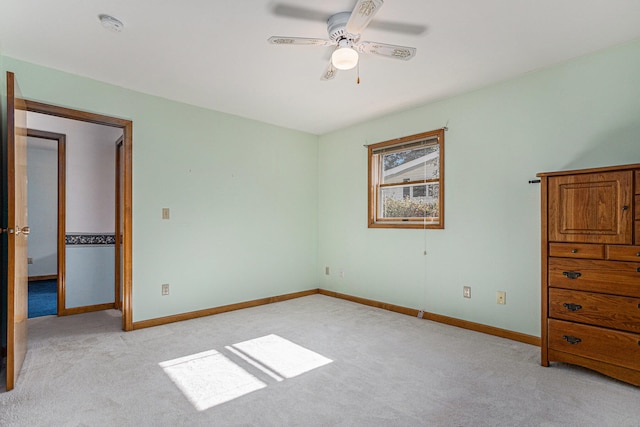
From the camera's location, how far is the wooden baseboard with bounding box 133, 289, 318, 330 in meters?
3.46

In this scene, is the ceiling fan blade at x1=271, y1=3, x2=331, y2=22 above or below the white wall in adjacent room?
above

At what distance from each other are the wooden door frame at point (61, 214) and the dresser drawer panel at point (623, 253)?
5.18 m

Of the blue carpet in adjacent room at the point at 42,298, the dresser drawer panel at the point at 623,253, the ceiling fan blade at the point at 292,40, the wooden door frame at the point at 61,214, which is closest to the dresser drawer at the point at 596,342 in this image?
the dresser drawer panel at the point at 623,253

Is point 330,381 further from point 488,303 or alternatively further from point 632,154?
point 632,154

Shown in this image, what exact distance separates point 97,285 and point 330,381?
3.41m

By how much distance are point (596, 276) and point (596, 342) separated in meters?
0.44

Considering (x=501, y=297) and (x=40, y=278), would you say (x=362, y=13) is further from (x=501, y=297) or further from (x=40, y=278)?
(x=40, y=278)

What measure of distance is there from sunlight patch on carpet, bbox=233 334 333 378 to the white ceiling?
2.41m

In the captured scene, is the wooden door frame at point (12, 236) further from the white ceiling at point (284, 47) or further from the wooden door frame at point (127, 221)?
the wooden door frame at point (127, 221)

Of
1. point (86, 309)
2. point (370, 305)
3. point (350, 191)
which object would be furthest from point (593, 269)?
point (86, 309)

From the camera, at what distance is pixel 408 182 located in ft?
13.3

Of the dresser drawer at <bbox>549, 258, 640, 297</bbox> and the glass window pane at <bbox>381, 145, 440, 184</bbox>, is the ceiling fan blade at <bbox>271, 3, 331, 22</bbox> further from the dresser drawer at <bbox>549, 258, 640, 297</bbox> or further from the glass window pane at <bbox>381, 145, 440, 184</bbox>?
the dresser drawer at <bbox>549, 258, 640, 297</bbox>

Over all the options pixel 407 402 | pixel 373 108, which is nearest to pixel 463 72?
pixel 373 108

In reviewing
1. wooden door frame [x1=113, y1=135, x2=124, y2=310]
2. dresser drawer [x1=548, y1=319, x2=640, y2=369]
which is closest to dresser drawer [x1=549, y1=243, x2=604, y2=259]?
dresser drawer [x1=548, y1=319, x2=640, y2=369]
